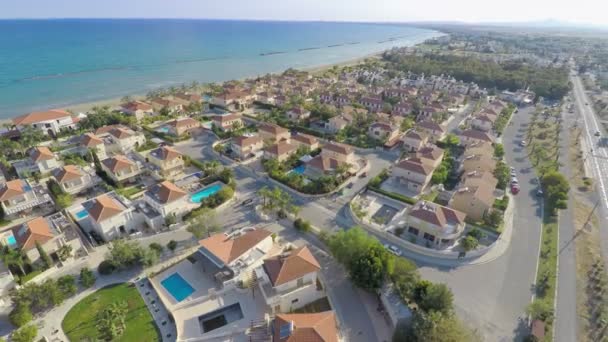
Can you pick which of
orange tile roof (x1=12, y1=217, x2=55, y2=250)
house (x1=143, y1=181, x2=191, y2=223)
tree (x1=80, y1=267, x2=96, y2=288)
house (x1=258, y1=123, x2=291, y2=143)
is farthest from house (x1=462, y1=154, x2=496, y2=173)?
orange tile roof (x1=12, y1=217, x2=55, y2=250)

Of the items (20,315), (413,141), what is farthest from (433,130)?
(20,315)

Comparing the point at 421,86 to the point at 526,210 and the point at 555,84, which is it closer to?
the point at 555,84

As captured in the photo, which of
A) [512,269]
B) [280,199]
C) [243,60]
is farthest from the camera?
[243,60]

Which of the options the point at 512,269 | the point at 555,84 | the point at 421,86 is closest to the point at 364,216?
the point at 512,269

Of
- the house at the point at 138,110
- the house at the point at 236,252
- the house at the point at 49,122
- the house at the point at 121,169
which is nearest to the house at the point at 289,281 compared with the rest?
the house at the point at 236,252

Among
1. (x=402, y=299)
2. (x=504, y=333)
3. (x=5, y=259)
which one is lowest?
(x=504, y=333)

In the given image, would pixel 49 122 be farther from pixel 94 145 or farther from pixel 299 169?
pixel 299 169

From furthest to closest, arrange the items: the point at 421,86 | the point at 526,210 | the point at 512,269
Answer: the point at 421,86
the point at 526,210
the point at 512,269
